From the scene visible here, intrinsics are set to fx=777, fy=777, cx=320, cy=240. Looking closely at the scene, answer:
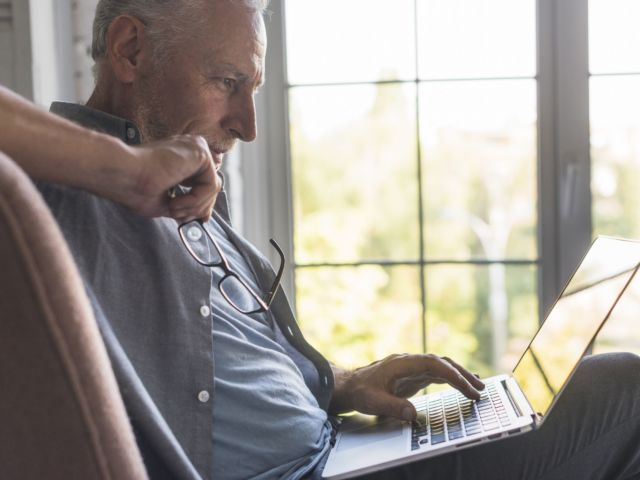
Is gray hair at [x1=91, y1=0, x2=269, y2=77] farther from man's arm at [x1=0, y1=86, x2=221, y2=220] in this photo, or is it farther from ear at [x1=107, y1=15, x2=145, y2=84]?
man's arm at [x1=0, y1=86, x2=221, y2=220]

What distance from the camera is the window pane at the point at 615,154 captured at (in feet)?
6.95

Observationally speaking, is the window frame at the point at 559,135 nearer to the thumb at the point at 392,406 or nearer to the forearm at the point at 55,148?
the thumb at the point at 392,406

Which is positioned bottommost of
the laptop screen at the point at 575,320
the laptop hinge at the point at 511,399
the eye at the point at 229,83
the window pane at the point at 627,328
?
the window pane at the point at 627,328

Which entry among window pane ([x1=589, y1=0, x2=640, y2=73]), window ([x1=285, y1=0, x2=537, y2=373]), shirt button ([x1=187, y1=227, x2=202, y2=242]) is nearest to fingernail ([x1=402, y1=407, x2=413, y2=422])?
shirt button ([x1=187, y1=227, x2=202, y2=242])

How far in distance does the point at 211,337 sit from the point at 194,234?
224 millimetres

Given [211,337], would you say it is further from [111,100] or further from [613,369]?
[613,369]

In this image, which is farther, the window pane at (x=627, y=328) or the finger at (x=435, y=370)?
the window pane at (x=627, y=328)

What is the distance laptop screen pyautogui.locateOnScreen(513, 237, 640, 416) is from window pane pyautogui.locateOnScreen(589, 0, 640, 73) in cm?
90

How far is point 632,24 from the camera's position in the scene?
210 centimetres

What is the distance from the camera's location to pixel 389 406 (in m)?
1.33

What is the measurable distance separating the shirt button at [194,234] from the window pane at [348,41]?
1.05m

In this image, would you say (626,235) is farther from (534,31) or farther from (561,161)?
(534,31)

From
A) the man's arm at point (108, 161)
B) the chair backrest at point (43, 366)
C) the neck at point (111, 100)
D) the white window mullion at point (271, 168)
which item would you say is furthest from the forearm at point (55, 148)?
the white window mullion at point (271, 168)

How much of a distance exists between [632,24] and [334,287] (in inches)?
46.0
